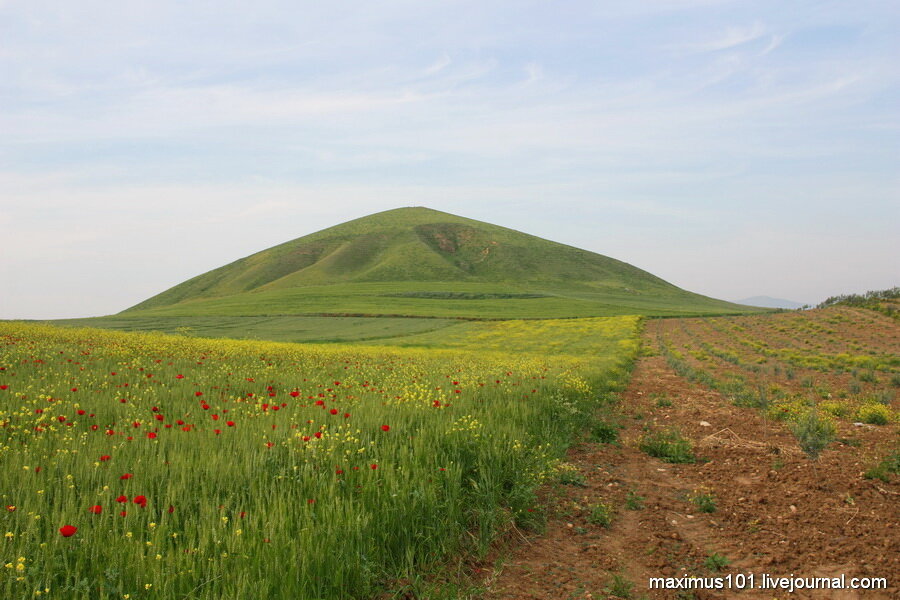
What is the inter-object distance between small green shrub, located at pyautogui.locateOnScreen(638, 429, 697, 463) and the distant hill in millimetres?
60249

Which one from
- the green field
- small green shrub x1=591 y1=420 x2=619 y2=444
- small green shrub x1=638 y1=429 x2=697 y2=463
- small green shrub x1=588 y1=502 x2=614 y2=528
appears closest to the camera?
small green shrub x1=588 y1=502 x2=614 y2=528

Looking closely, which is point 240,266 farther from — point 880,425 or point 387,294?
point 880,425

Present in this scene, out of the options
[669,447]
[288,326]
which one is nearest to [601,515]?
[669,447]

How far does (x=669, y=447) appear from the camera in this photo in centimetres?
841

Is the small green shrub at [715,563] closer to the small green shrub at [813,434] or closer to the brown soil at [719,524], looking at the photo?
the brown soil at [719,524]

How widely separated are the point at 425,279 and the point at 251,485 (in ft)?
386

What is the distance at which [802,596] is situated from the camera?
421cm

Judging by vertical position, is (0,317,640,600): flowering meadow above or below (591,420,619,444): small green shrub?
above

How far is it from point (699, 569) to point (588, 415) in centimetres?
571

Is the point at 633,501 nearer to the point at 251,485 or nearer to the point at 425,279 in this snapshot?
the point at 251,485

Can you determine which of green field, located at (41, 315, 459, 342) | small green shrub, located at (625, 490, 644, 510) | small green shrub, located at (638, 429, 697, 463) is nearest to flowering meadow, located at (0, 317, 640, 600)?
small green shrub, located at (625, 490, 644, 510)

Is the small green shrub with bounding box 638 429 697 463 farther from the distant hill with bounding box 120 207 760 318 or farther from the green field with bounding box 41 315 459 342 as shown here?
the distant hill with bounding box 120 207 760 318

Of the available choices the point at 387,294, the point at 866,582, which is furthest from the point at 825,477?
the point at 387,294

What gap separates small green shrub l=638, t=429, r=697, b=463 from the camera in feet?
26.7
